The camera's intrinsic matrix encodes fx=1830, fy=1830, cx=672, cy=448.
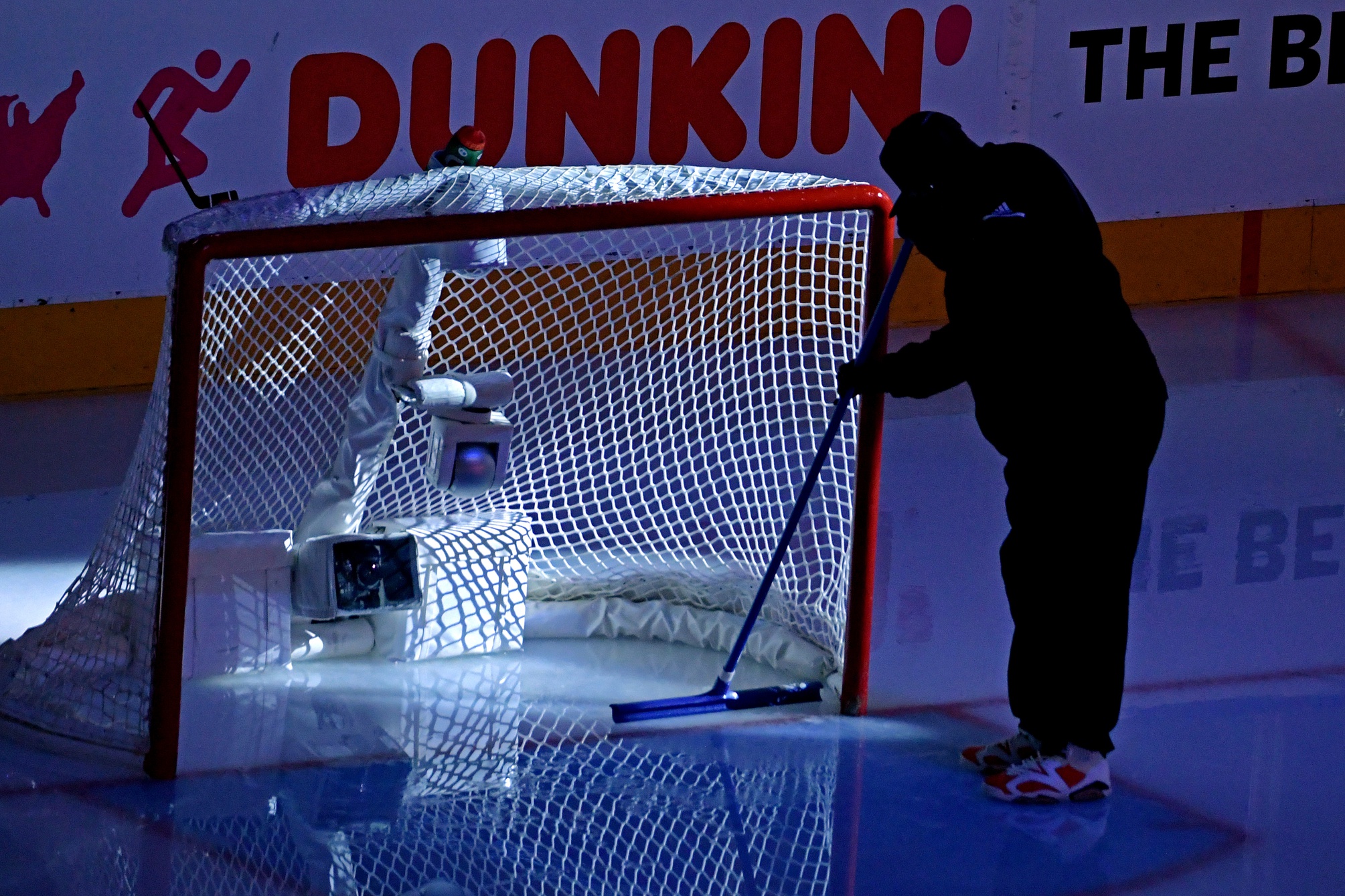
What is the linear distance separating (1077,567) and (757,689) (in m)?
0.84

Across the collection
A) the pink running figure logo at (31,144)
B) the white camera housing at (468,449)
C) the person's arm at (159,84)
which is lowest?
the white camera housing at (468,449)

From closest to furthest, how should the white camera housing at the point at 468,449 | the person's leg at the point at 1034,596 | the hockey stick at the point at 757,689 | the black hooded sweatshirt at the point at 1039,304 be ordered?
the black hooded sweatshirt at the point at 1039,304 < the person's leg at the point at 1034,596 < the hockey stick at the point at 757,689 < the white camera housing at the point at 468,449

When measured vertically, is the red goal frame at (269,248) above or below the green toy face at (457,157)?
below

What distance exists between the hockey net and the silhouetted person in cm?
48

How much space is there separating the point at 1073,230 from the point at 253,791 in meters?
1.68

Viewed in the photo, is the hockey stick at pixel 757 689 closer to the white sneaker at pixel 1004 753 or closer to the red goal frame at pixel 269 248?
the red goal frame at pixel 269 248

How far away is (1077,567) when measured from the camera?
302cm

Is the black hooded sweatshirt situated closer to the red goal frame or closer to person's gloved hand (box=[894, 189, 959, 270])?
person's gloved hand (box=[894, 189, 959, 270])

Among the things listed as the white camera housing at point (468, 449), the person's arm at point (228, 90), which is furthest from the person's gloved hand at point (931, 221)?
the person's arm at point (228, 90)

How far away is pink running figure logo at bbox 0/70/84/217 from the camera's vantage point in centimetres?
531

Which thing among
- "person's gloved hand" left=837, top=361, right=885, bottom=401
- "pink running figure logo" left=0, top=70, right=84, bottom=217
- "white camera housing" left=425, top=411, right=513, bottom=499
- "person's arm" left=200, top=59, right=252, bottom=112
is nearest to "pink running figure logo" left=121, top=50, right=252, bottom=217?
"person's arm" left=200, top=59, right=252, bottom=112

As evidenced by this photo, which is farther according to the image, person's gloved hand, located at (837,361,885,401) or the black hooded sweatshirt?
person's gloved hand, located at (837,361,885,401)

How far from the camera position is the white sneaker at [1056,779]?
3137 millimetres

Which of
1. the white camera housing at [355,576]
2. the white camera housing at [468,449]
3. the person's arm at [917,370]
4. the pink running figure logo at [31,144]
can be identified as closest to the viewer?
the person's arm at [917,370]
